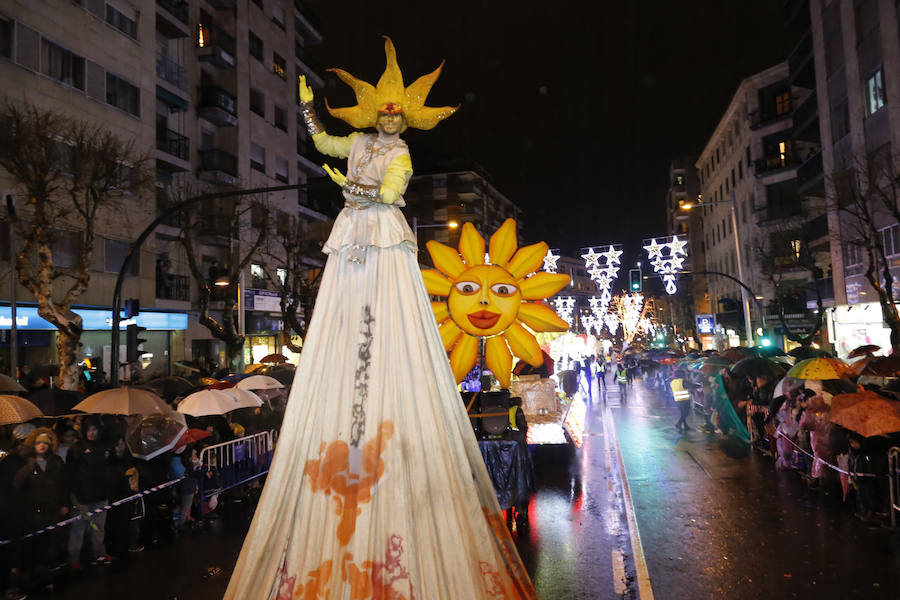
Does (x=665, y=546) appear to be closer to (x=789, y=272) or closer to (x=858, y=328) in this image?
(x=858, y=328)

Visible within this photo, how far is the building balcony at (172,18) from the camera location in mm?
27594

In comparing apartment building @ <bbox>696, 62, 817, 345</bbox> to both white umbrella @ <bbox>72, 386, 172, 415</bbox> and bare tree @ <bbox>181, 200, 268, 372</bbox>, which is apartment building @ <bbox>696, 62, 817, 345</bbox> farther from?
white umbrella @ <bbox>72, 386, 172, 415</bbox>

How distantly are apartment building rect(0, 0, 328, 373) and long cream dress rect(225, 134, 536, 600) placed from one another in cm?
2028

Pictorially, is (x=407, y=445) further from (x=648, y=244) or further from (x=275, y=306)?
(x=275, y=306)

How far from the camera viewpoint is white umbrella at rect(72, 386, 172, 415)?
8773mm

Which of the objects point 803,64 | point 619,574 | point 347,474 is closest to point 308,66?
point 803,64

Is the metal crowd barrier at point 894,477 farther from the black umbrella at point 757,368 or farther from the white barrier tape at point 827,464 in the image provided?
the black umbrella at point 757,368

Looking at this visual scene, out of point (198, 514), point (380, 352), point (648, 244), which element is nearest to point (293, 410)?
point (380, 352)

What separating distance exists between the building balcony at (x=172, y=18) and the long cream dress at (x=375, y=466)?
1119 inches

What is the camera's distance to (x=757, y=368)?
1448 cm

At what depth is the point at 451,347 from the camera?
8.85 meters

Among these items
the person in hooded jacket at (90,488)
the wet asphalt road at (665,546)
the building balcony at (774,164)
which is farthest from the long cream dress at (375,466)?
the building balcony at (774,164)

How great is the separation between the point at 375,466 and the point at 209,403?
7.05 meters

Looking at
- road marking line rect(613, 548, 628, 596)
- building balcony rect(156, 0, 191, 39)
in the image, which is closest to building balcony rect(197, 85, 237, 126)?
building balcony rect(156, 0, 191, 39)
